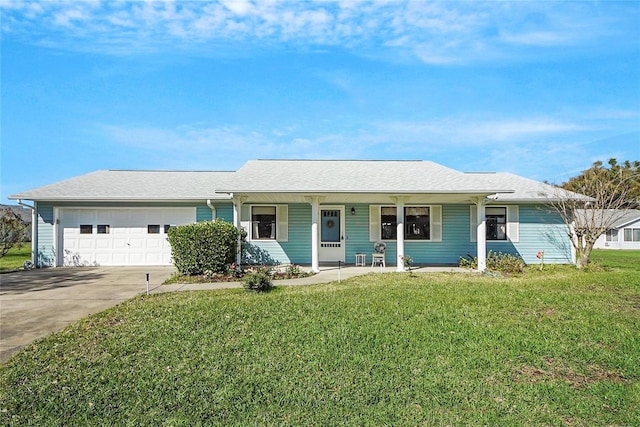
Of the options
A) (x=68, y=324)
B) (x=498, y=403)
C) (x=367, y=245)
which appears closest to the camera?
(x=498, y=403)

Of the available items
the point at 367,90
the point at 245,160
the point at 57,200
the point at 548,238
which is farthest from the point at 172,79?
the point at 548,238

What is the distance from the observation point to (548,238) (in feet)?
46.7

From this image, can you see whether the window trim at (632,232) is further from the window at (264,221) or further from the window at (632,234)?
the window at (264,221)

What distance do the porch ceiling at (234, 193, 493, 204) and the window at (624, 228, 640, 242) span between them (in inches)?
1185

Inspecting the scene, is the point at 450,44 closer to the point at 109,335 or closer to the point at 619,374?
the point at 619,374

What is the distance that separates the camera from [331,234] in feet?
46.6

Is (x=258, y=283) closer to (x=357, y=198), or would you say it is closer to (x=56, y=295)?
(x=56, y=295)

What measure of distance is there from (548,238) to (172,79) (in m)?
15.3

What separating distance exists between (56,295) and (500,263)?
12794 mm

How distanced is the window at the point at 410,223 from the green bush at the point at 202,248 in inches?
242

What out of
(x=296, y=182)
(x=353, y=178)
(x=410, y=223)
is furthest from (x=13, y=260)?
(x=410, y=223)

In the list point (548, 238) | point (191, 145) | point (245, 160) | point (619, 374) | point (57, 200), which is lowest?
point (619, 374)

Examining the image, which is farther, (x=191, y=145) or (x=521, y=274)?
(x=191, y=145)

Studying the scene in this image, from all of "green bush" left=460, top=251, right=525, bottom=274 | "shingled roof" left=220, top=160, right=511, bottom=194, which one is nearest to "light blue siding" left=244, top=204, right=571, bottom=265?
"green bush" left=460, top=251, right=525, bottom=274
